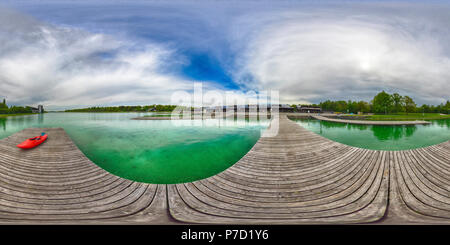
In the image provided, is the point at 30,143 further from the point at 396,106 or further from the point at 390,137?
the point at 396,106

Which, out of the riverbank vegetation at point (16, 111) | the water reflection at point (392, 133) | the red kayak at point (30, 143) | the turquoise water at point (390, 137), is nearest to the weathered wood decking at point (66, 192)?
the red kayak at point (30, 143)

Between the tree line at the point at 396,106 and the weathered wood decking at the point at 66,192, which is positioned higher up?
the tree line at the point at 396,106

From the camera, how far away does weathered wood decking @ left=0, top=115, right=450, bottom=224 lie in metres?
1.65

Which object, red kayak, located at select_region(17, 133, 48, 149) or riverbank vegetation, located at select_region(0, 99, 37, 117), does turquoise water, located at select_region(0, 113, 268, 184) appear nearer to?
red kayak, located at select_region(17, 133, 48, 149)

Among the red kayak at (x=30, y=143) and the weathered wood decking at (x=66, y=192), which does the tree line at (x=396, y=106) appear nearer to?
the weathered wood decking at (x=66, y=192)

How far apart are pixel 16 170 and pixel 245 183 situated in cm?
411

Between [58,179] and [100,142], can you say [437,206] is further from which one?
[100,142]

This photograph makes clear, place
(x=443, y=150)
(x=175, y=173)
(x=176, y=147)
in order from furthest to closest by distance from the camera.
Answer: (x=176, y=147) → (x=175, y=173) → (x=443, y=150)

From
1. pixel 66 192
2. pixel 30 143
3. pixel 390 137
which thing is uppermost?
pixel 30 143

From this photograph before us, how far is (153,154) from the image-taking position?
4742 millimetres

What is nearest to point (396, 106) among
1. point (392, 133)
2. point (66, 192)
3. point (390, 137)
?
point (392, 133)

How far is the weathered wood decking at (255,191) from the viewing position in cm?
165

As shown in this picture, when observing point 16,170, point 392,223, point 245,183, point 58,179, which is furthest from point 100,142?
point 392,223

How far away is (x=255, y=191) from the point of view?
86.9 inches
